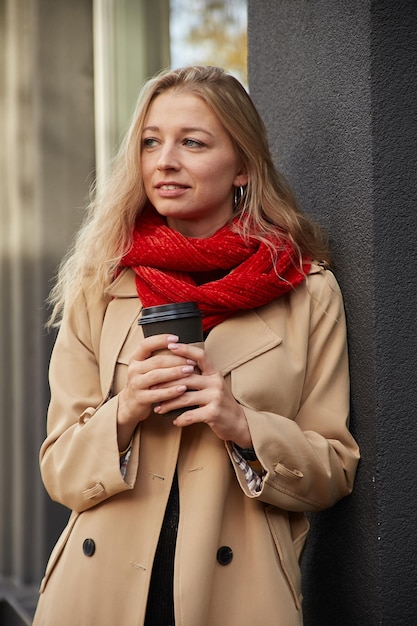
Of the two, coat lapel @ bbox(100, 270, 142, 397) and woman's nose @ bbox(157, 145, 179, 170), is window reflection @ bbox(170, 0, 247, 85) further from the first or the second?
coat lapel @ bbox(100, 270, 142, 397)

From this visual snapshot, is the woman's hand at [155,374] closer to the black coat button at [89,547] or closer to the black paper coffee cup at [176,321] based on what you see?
→ the black paper coffee cup at [176,321]

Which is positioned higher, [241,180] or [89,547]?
[241,180]

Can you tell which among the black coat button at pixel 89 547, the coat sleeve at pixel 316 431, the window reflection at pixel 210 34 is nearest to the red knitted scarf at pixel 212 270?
the coat sleeve at pixel 316 431

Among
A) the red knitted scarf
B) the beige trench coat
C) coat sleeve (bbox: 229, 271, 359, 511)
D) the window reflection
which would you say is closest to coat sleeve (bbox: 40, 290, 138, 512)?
the beige trench coat

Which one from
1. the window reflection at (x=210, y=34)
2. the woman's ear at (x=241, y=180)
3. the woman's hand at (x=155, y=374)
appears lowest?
the woman's hand at (x=155, y=374)

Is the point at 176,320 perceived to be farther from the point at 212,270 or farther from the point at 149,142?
the point at 149,142

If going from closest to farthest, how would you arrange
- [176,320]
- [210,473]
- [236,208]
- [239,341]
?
[176,320], [210,473], [239,341], [236,208]

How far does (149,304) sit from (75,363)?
0.96 feet

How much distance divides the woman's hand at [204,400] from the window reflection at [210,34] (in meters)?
1.99

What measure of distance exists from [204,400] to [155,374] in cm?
14

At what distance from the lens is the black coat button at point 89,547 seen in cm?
250

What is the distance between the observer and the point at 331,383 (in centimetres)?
264

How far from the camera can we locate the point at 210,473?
2455mm

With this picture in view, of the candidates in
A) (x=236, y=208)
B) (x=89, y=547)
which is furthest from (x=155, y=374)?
(x=236, y=208)
